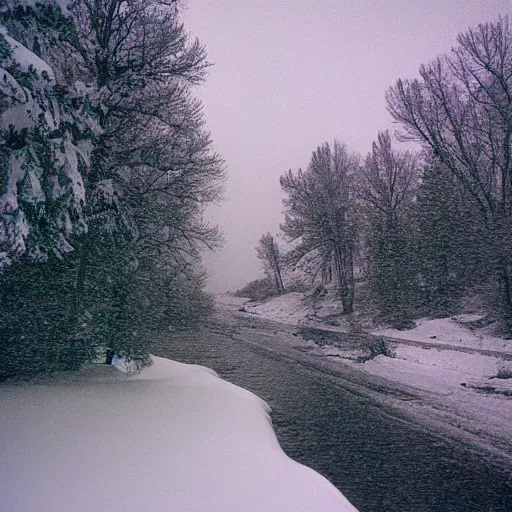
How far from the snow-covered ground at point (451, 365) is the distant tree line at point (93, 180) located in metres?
6.54

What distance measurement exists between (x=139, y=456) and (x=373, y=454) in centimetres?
409

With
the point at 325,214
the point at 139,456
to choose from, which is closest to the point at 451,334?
the point at 325,214

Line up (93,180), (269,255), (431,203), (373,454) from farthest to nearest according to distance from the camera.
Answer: (269,255) < (431,203) < (93,180) < (373,454)

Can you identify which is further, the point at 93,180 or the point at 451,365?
the point at 451,365

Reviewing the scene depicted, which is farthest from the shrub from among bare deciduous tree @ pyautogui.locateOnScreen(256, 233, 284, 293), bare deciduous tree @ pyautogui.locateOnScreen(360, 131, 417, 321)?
bare deciduous tree @ pyautogui.locateOnScreen(360, 131, 417, 321)

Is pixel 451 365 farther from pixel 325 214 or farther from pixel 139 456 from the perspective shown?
pixel 325 214

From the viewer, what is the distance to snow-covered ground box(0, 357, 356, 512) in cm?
361

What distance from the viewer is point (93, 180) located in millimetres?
7793

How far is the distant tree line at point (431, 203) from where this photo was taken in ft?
54.5

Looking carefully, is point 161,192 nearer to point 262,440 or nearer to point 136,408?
point 136,408

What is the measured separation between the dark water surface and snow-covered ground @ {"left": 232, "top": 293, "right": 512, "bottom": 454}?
1.23 meters

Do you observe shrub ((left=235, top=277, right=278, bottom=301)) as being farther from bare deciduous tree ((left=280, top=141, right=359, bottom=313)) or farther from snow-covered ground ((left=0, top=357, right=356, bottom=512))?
snow-covered ground ((left=0, top=357, right=356, bottom=512))

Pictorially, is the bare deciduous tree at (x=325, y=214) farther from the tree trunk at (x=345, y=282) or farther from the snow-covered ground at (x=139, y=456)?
the snow-covered ground at (x=139, y=456)

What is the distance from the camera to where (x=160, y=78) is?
8.43 m
